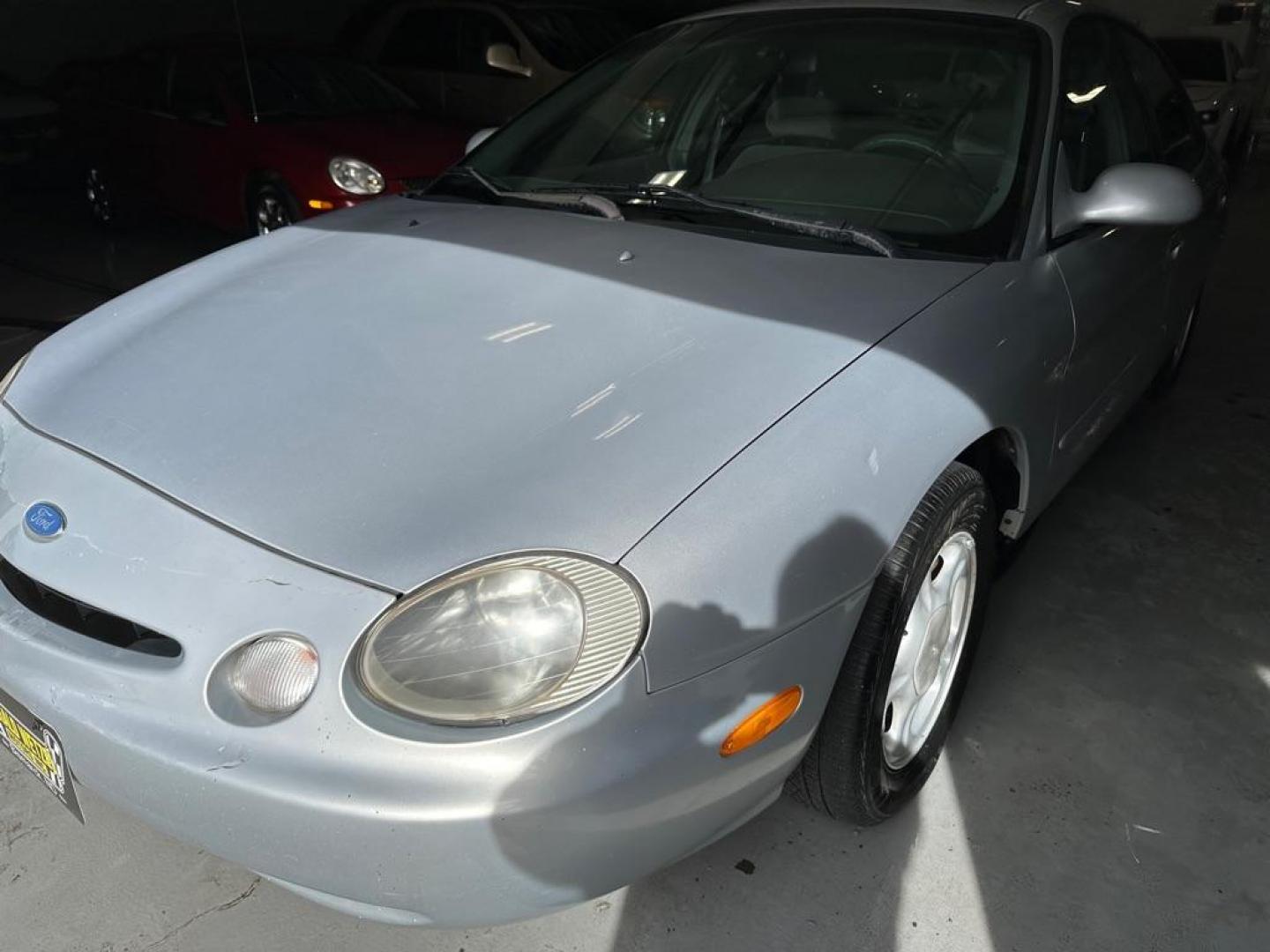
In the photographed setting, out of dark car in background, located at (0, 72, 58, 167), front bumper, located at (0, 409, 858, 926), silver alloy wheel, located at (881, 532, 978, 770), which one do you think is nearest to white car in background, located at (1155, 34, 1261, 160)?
silver alloy wheel, located at (881, 532, 978, 770)

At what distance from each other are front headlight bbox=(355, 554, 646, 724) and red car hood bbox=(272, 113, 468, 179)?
13.3 feet

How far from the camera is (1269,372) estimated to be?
4137mm

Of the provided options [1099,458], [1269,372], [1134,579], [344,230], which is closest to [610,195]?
[344,230]

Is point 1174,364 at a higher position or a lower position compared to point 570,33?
lower

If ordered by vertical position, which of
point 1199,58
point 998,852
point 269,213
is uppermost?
point 269,213

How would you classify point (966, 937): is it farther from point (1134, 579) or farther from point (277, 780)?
point (1134, 579)

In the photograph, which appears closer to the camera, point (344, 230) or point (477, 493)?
point (477, 493)

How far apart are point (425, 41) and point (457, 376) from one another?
22.2ft

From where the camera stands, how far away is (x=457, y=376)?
1.59 metres

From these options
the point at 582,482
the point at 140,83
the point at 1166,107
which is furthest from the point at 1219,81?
the point at 582,482

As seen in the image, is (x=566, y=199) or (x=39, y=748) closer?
(x=39, y=748)

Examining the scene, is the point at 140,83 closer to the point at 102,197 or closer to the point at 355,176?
the point at 102,197

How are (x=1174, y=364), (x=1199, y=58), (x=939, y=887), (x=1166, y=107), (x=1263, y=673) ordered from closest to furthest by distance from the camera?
(x=939, y=887) → (x=1263, y=673) → (x=1166, y=107) → (x=1174, y=364) → (x=1199, y=58)

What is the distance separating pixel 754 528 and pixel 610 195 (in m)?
1.20
